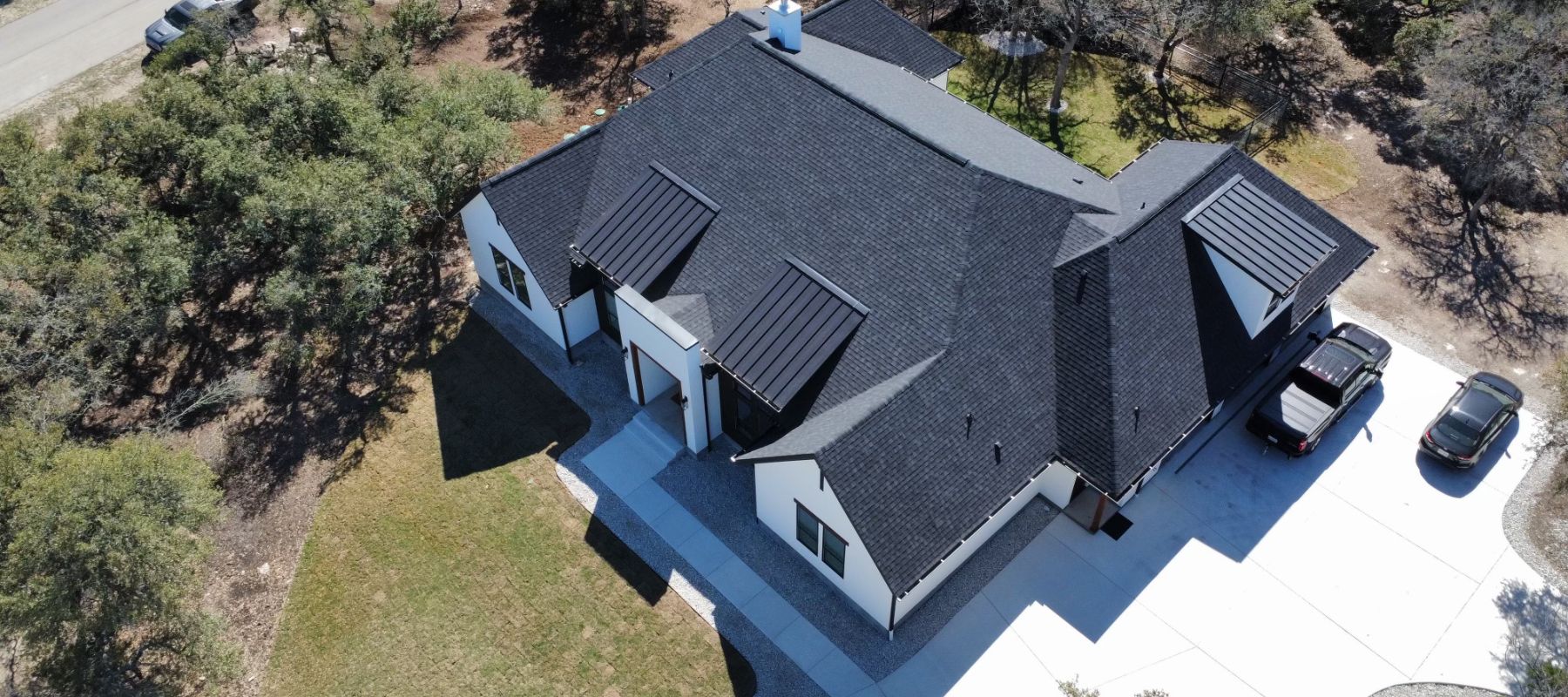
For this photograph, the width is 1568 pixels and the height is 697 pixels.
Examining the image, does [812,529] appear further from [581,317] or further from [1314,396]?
[1314,396]

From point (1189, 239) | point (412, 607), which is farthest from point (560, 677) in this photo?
point (1189, 239)

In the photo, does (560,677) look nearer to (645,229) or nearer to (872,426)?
(872,426)

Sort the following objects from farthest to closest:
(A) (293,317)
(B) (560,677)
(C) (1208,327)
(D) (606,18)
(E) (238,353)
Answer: (D) (606,18), (E) (238,353), (A) (293,317), (C) (1208,327), (B) (560,677)

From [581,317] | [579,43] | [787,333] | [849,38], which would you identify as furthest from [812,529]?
[579,43]

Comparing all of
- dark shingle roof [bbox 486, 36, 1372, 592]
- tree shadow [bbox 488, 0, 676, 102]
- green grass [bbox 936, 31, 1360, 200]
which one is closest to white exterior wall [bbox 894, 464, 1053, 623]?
dark shingle roof [bbox 486, 36, 1372, 592]

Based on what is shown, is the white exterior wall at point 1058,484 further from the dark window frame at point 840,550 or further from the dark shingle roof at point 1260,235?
the dark shingle roof at point 1260,235

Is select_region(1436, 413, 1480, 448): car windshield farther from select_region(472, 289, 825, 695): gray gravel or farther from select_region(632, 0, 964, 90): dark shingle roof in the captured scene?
select_region(632, 0, 964, 90): dark shingle roof
